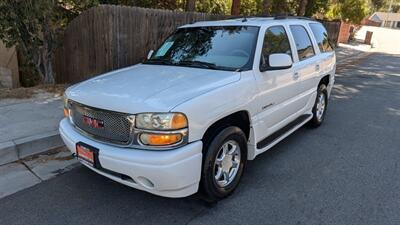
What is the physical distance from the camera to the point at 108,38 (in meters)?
7.07

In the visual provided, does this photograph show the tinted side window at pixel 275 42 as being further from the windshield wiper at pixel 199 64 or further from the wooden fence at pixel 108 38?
the wooden fence at pixel 108 38

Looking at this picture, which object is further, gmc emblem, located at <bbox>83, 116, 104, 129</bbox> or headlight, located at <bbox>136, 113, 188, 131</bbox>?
gmc emblem, located at <bbox>83, 116, 104, 129</bbox>

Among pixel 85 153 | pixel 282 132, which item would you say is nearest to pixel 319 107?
pixel 282 132

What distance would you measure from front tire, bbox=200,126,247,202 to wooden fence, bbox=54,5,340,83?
14.9ft

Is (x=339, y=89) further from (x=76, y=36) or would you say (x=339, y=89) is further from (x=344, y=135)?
(x=76, y=36)

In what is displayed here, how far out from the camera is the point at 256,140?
377 cm

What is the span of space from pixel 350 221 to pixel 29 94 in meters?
5.88

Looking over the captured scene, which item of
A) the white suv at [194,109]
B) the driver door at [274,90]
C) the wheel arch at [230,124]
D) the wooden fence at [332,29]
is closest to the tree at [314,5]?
the wooden fence at [332,29]

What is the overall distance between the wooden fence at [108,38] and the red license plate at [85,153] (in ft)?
13.9

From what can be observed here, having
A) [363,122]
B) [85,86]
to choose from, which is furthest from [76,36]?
[363,122]

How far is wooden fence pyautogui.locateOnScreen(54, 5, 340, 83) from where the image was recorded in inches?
279

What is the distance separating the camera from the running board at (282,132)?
3.96 metres

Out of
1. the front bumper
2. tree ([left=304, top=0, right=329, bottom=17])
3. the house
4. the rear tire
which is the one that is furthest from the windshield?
the house

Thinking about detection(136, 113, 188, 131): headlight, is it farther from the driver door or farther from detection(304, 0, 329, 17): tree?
detection(304, 0, 329, 17): tree
